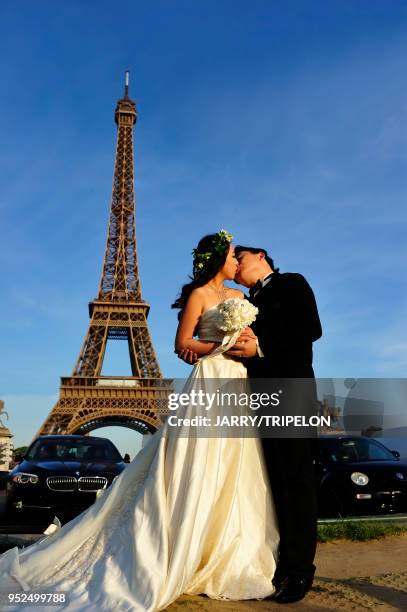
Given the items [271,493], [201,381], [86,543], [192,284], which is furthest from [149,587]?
[192,284]

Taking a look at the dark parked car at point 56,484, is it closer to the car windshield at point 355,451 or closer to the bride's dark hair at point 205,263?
the car windshield at point 355,451

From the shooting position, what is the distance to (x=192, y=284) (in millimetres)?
4305

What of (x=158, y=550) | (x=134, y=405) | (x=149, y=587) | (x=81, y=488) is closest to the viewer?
(x=149, y=587)

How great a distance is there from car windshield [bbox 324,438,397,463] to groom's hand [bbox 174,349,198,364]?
4.57 m

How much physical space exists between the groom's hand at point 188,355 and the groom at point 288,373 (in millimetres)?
250

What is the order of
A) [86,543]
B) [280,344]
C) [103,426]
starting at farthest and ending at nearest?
[103,426] < [280,344] < [86,543]

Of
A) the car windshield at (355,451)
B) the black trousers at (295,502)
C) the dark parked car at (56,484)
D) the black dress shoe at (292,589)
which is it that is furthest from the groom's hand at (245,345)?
the car windshield at (355,451)

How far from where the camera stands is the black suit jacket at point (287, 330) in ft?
12.6

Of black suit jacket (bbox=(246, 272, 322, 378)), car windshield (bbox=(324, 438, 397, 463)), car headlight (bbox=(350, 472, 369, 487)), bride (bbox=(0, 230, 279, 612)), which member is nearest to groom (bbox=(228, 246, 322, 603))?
black suit jacket (bbox=(246, 272, 322, 378))

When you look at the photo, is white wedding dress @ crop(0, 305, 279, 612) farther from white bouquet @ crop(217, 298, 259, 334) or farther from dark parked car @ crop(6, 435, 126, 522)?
dark parked car @ crop(6, 435, 126, 522)

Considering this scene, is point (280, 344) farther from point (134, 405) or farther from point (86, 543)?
point (134, 405)

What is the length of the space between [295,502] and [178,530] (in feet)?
2.38

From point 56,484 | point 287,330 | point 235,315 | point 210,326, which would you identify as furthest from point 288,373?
point 56,484

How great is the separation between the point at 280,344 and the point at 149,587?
1.62 metres
